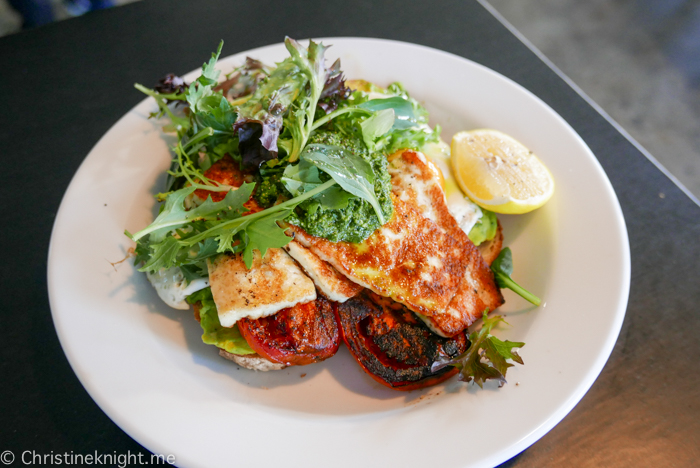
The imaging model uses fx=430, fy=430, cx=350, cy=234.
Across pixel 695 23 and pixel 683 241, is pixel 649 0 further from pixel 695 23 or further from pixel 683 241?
pixel 683 241

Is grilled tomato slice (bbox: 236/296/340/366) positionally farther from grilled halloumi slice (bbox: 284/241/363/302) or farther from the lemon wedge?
the lemon wedge

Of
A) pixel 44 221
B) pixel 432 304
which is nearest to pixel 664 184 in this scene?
pixel 432 304

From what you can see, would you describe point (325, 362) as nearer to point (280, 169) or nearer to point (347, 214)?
point (347, 214)

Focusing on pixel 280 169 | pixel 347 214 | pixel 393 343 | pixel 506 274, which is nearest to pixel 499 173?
pixel 506 274

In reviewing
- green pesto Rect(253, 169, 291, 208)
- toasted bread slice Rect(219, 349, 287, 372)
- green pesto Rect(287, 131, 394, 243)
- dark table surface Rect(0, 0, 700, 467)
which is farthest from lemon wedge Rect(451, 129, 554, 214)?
toasted bread slice Rect(219, 349, 287, 372)

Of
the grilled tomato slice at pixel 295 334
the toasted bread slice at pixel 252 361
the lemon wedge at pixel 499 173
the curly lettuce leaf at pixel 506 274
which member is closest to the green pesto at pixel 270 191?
the grilled tomato slice at pixel 295 334

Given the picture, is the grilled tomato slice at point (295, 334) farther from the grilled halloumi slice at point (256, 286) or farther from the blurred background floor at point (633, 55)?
the blurred background floor at point (633, 55)
